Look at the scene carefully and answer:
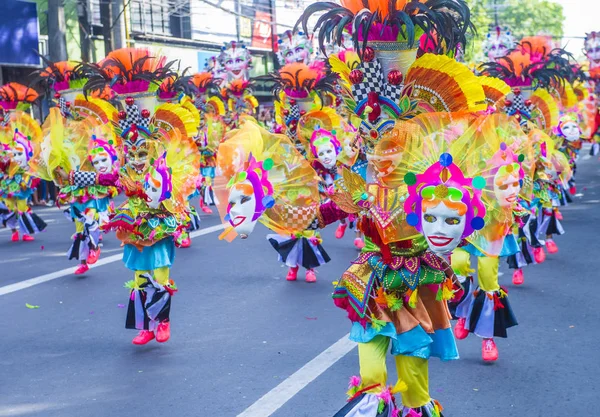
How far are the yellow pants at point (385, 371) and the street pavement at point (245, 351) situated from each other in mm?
1003

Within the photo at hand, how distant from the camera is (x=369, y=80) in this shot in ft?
14.0

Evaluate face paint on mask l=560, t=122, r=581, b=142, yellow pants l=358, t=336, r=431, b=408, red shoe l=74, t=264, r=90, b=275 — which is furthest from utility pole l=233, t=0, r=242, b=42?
yellow pants l=358, t=336, r=431, b=408

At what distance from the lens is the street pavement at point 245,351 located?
17.1 feet

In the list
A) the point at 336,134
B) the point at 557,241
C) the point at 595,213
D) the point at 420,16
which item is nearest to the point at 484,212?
the point at 420,16

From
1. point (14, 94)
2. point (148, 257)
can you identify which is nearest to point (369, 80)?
point (148, 257)

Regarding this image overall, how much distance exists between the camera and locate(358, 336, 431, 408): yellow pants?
12.7 ft

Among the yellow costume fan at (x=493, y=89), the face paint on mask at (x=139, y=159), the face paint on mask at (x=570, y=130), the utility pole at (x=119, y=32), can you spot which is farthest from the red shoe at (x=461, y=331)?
the utility pole at (x=119, y=32)

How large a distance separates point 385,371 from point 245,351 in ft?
8.45

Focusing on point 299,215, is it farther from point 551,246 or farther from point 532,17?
point 532,17

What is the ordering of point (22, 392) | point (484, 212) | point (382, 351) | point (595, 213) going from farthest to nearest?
point (595, 213), point (22, 392), point (382, 351), point (484, 212)

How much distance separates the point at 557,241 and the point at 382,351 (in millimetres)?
7566

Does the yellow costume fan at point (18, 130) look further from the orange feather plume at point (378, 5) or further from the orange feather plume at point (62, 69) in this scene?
the orange feather plume at point (378, 5)

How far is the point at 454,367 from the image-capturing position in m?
5.74

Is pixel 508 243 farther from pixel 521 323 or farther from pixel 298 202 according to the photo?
pixel 298 202
